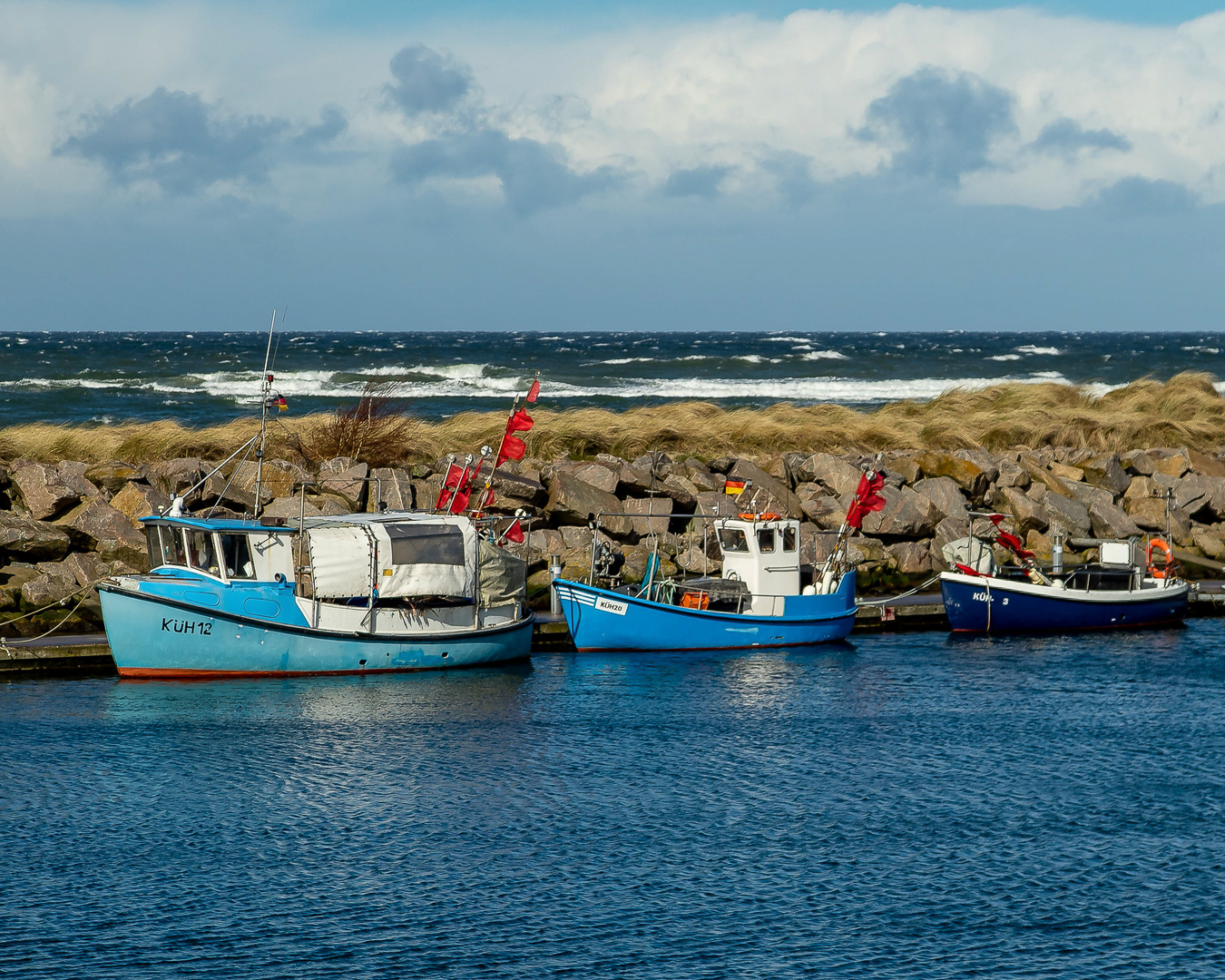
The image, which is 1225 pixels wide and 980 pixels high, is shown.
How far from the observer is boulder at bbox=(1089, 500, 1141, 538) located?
3877 cm

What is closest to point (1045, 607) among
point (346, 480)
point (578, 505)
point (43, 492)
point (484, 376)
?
point (578, 505)

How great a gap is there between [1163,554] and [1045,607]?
5051mm

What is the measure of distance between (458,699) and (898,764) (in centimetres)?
794

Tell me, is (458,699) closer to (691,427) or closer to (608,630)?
(608,630)

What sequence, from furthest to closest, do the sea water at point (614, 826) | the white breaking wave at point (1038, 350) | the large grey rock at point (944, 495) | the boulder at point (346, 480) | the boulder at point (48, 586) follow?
the white breaking wave at point (1038, 350)
the large grey rock at point (944, 495)
the boulder at point (346, 480)
the boulder at point (48, 586)
the sea water at point (614, 826)

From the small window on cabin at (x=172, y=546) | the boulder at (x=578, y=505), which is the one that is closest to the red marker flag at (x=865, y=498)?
the boulder at (x=578, y=505)

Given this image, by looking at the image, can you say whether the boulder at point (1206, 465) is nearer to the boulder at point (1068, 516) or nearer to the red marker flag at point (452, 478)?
the boulder at point (1068, 516)

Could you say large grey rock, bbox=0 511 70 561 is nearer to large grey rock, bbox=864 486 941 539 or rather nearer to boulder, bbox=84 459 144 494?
boulder, bbox=84 459 144 494

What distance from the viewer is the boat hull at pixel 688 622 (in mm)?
29219

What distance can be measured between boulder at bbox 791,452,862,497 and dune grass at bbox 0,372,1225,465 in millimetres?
5062

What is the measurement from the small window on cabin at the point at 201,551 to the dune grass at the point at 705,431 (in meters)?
12.8

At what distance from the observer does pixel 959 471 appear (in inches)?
1607

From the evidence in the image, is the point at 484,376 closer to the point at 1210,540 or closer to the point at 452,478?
the point at 1210,540

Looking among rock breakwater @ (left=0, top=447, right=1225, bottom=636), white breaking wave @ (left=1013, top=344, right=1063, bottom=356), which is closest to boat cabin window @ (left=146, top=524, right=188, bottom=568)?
rock breakwater @ (left=0, top=447, right=1225, bottom=636)
